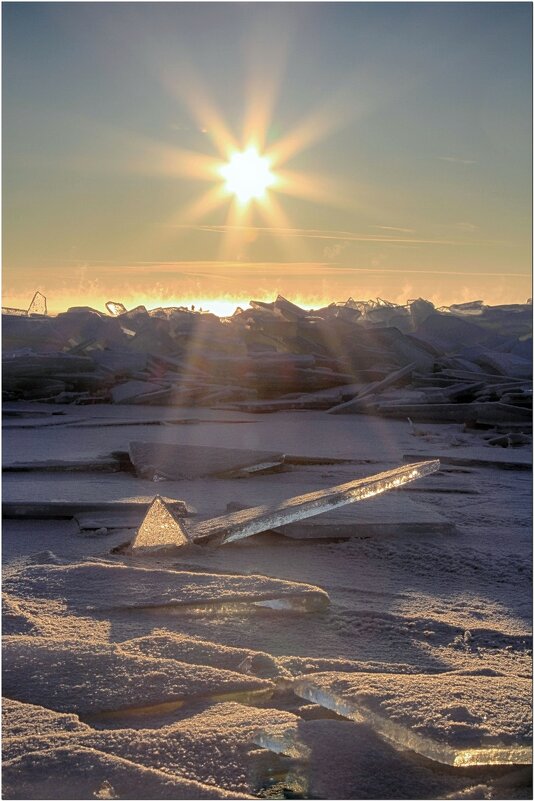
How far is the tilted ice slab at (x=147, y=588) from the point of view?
256 centimetres

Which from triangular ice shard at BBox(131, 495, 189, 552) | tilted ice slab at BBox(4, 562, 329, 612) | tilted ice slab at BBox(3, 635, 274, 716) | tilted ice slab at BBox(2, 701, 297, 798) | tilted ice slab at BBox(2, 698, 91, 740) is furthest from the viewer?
triangular ice shard at BBox(131, 495, 189, 552)

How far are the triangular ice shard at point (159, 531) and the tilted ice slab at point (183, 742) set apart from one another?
1.32m

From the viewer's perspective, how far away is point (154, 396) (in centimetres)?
966

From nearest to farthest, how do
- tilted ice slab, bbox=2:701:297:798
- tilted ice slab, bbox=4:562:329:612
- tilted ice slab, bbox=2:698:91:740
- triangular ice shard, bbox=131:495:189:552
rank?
tilted ice slab, bbox=2:701:297:798, tilted ice slab, bbox=2:698:91:740, tilted ice slab, bbox=4:562:329:612, triangular ice shard, bbox=131:495:189:552

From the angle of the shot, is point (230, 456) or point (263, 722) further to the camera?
point (230, 456)

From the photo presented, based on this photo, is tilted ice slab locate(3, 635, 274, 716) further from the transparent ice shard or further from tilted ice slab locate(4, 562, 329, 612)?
the transparent ice shard

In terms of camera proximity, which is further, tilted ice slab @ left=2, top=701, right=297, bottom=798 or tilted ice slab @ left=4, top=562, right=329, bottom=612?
tilted ice slab @ left=4, top=562, right=329, bottom=612

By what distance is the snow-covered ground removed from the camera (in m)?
1.66

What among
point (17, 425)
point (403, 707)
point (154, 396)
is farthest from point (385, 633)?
point (154, 396)

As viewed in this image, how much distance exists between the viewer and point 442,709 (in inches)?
71.4

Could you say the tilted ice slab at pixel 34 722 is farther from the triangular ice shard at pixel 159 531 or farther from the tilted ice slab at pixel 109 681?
the triangular ice shard at pixel 159 531

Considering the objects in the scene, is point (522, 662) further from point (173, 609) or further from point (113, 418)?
point (113, 418)

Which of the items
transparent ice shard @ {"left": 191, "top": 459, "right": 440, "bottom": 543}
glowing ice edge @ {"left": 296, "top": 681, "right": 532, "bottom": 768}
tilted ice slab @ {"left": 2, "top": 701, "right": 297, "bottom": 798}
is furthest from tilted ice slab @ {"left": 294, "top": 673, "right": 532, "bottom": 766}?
transparent ice shard @ {"left": 191, "top": 459, "right": 440, "bottom": 543}

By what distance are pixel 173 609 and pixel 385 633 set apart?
650 mm
